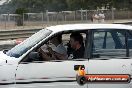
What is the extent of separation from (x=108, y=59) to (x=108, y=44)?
339 millimetres

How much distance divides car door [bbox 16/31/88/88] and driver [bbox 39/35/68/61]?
0.67 ft

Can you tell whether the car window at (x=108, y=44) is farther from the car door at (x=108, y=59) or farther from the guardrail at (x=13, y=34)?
the guardrail at (x=13, y=34)

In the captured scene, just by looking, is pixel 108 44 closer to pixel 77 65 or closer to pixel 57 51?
pixel 77 65

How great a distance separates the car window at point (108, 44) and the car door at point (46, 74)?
398mm

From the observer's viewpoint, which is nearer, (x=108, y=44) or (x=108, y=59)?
(x=108, y=59)

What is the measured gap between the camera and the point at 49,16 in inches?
1300

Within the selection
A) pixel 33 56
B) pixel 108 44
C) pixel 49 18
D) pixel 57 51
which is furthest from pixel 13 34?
pixel 33 56

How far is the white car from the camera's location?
266 inches

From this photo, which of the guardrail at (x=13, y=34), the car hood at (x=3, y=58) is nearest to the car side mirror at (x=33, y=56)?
the car hood at (x=3, y=58)

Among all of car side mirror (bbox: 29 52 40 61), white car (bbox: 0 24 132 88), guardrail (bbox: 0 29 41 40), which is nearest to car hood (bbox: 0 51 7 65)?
white car (bbox: 0 24 132 88)

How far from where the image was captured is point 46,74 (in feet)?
22.3

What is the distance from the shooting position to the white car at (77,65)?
266 inches

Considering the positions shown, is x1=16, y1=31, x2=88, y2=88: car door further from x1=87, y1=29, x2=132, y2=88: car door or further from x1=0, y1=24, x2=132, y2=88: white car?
x1=87, y1=29, x2=132, y2=88: car door

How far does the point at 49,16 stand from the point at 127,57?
2619 cm
